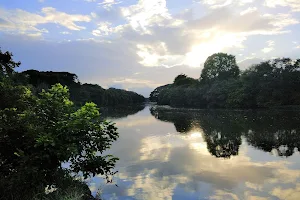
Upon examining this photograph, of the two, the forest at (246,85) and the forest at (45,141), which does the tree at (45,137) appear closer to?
the forest at (45,141)

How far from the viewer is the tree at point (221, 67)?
108688mm

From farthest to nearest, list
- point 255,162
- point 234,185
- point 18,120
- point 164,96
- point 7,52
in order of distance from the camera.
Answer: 1. point 164,96
2. point 7,52
3. point 255,162
4. point 234,185
5. point 18,120

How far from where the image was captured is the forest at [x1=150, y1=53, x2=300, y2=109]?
7938cm

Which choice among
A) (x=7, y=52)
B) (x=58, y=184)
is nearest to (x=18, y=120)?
(x=58, y=184)

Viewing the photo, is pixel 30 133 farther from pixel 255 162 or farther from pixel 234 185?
pixel 255 162

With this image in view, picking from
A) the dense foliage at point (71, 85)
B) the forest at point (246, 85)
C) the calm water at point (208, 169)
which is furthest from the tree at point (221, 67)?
the calm water at point (208, 169)

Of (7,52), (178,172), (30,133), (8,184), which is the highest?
(7,52)

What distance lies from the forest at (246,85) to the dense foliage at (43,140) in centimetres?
7642

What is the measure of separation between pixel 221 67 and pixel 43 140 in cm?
10567

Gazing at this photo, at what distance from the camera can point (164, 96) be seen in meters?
154

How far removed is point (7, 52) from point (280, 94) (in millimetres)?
67565

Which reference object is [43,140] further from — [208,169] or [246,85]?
[246,85]

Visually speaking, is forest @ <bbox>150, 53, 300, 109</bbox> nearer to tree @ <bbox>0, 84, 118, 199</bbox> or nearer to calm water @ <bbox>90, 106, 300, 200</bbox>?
calm water @ <bbox>90, 106, 300, 200</bbox>

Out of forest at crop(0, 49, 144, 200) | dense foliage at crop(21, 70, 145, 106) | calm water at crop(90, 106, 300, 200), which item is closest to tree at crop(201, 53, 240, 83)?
dense foliage at crop(21, 70, 145, 106)
